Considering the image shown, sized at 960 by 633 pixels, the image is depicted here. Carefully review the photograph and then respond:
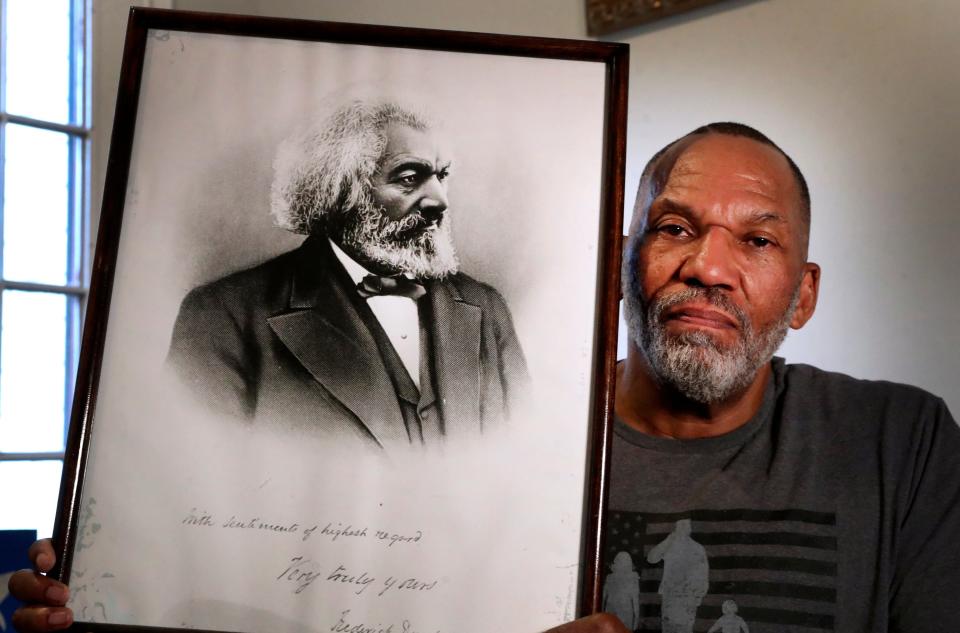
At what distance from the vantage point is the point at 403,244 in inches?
44.6

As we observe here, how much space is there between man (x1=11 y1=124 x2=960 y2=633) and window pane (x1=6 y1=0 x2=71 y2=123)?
1744 mm

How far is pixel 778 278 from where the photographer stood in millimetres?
1491

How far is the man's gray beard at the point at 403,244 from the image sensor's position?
1.13 m

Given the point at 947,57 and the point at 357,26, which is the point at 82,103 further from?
the point at 947,57

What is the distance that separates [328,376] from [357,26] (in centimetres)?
41

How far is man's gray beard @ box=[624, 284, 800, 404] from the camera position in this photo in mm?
1443

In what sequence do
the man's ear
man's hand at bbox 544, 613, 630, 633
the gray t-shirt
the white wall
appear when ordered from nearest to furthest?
man's hand at bbox 544, 613, 630, 633 < the gray t-shirt < the man's ear < the white wall

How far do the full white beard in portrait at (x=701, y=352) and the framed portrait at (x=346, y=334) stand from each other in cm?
39

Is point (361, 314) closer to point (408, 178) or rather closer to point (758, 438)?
point (408, 178)

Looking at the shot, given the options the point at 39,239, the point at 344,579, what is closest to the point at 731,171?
the point at 344,579

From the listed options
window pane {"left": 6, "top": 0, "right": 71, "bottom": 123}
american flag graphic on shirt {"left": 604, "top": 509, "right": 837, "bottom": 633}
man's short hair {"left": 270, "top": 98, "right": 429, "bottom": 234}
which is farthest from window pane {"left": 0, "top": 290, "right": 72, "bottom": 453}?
american flag graphic on shirt {"left": 604, "top": 509, "right": 837, "bottom": 633}

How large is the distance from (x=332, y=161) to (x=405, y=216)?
0.36ft

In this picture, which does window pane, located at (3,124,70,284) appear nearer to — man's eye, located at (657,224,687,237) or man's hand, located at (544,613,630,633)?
man's eye, located at (657,224,687,237)

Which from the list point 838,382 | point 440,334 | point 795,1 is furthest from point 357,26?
point 795,1
